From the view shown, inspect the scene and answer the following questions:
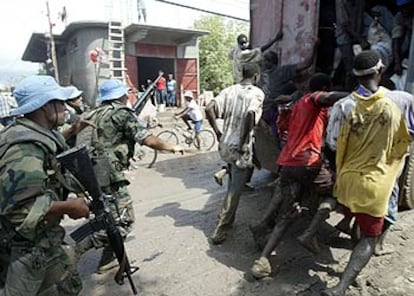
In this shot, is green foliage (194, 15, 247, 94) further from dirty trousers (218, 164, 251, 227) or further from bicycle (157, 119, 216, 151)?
dirty trousers (218, 164, 251, 227)

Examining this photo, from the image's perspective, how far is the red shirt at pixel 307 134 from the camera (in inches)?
121

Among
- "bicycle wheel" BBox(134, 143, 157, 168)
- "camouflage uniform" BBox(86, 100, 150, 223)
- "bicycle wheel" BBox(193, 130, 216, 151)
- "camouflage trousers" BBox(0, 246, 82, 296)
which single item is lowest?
"bicycle wheel" BBox(193, 130, 216, 151)

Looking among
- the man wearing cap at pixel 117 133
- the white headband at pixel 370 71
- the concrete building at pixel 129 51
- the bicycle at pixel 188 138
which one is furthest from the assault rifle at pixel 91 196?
the concrete building at pixel 129 51

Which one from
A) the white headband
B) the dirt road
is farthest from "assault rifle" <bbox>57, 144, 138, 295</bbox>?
the white headband

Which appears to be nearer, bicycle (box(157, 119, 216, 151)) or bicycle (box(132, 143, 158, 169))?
bicycle (box(132, 143, 158, 169))

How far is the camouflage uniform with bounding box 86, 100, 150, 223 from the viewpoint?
318 cm

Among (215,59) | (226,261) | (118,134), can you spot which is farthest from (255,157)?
(215,59)

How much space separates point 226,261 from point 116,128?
1530mm

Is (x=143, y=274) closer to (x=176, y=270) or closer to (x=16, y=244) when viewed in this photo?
(x=176, y=270)

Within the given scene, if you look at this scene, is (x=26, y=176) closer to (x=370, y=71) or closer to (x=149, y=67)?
(x=370, y=71)

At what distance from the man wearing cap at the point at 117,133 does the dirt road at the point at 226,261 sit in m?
0.45

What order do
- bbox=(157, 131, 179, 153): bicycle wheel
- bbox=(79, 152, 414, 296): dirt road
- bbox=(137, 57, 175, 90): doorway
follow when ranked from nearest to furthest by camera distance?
bbox=(79, 152, 414, 296): dirt road → bbox=(157, 131, 179, 153): bicycle wheel → bbox=(137, 57, 175, 90): doorway

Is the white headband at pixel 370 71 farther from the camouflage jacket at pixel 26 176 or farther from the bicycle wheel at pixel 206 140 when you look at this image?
the bicycle wheel at pixel 206 140

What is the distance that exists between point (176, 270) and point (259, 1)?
4.00m
